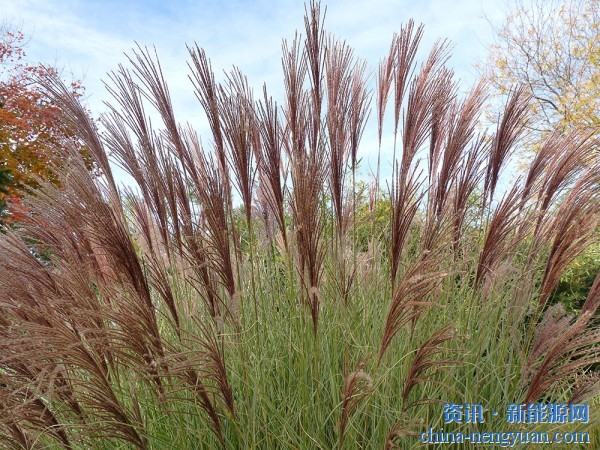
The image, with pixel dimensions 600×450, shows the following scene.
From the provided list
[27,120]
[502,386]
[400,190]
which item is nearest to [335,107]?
[400,190]

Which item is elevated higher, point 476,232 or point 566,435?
point 476,232

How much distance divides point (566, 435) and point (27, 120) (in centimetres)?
1350

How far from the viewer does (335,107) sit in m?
2.40

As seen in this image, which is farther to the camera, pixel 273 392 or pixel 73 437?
pixel 273 392

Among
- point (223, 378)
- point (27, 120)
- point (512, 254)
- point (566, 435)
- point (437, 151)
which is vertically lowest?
point (566, 435)

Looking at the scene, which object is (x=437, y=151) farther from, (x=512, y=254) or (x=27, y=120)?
(x=27, y=120)

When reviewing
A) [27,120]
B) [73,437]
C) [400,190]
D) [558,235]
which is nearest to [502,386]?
[558,235]

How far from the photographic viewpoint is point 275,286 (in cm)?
292

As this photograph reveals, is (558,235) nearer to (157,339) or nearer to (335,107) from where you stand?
(335,107)

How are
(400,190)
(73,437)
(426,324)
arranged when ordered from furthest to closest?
(426,324) < (73,437) < (400,190)

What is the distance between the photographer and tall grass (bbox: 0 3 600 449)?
69.7 inches

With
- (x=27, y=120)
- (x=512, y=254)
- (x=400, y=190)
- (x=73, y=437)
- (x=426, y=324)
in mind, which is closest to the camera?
(x=400, y=190)

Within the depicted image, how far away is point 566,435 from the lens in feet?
8.29

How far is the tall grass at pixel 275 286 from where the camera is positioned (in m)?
1.77
